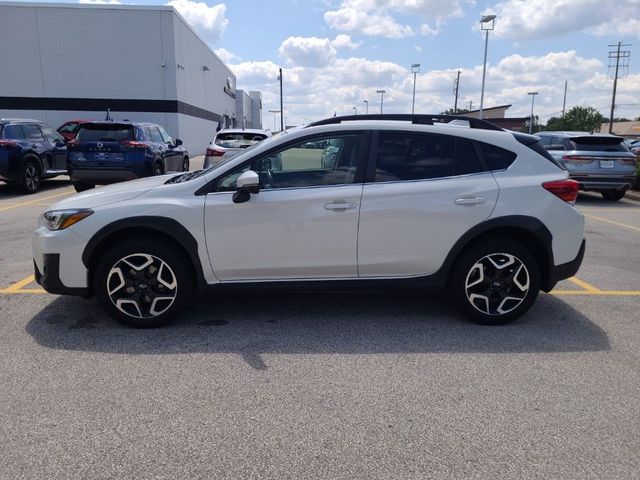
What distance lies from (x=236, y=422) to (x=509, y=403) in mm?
1657

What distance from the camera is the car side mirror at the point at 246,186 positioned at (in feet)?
13.0

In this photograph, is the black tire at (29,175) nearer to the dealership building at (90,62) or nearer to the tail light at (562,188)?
the tail light at (562,188)

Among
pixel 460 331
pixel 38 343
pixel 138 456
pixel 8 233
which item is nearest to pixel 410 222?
pixel 460 331

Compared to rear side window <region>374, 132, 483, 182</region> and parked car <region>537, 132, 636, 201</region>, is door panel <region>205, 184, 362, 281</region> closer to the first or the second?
rear side window <region>374, 132, 483, 182</region>

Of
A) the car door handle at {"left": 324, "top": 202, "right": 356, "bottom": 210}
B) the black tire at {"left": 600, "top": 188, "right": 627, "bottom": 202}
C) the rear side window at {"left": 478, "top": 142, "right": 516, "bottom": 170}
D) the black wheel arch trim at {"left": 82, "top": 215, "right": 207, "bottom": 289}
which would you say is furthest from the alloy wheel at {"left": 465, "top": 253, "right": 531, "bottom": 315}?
the black tire at {"left": 600, "top": 188, "right": 627, "bottom": 202}

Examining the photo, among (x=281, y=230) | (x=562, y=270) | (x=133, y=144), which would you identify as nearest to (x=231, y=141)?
(x=133, y=144)

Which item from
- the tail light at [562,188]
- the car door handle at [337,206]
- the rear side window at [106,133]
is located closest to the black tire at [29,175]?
the rear side window at [106,133]

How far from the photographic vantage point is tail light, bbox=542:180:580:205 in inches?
172

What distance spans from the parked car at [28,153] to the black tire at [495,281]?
38.1 ft

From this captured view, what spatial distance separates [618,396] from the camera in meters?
3.30

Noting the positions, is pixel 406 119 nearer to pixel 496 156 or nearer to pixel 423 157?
pixel 423 157

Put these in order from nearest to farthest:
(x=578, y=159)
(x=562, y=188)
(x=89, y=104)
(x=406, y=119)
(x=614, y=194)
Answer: (x=562, y=188), (x=406, y=119), (x=578, y=159), (x=614, y=194), (x=89, y=104)

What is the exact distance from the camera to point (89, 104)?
28.4 meters

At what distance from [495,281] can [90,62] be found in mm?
28849
